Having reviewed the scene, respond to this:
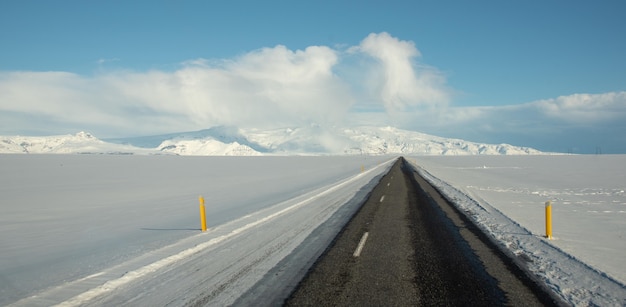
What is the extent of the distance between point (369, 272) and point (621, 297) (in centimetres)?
370

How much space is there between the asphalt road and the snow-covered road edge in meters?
0.32

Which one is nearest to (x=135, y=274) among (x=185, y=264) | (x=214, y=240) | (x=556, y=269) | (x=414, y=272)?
(x=185, y=264)

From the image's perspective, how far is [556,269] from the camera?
718cm

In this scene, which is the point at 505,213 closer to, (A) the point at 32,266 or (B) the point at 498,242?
(B) the point at 498,242

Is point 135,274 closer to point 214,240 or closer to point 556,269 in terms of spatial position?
point 214,240

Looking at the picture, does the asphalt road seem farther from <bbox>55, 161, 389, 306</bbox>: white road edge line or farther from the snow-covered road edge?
<bbox>55, 161, 389, 306</bbox>: white road edge line

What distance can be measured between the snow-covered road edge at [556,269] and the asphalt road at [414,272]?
0.32m

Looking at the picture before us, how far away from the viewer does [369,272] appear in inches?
276

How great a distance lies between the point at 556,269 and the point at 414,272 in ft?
8.55

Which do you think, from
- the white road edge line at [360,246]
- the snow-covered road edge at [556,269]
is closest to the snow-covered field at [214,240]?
the snow-covered road edge at [556,269]

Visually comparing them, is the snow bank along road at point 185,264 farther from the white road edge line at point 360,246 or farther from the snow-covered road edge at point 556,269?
the snow-covered road edge at point 556,269

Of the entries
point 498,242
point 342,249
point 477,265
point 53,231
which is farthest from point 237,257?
point 53,231

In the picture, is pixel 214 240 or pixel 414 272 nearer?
pixel 414 272

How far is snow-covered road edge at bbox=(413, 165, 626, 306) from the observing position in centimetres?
584
